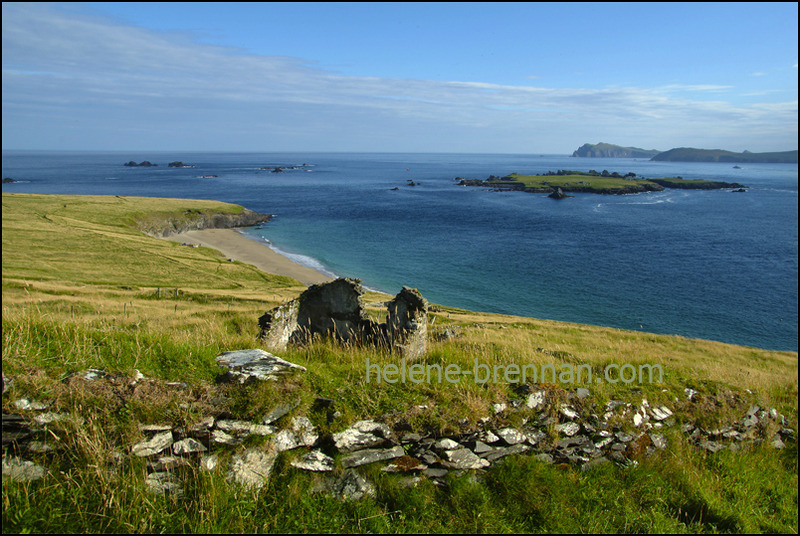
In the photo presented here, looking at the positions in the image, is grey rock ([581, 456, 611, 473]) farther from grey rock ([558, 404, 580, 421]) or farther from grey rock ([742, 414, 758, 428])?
grey rock ([742, 414, 758, 428])

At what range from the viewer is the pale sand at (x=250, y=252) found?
54.1m

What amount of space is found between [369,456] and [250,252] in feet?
208

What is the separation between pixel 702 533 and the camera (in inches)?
229

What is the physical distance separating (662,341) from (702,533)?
24709 millimetres

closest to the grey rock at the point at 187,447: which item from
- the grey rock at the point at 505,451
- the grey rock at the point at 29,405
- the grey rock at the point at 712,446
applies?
the grey rock at the point at 29,405

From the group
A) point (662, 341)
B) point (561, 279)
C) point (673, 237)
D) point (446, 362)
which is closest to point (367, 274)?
point (561, 279)

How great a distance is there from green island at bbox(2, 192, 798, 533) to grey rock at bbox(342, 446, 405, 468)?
0.03 metres

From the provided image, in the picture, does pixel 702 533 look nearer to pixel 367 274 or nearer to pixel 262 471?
pixel 262 471

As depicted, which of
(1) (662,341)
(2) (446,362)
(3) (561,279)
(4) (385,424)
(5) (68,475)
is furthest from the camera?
(3) (561,279)

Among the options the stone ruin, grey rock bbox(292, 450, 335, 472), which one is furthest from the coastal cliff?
grey rock bbox(292, 450, 335, 472)

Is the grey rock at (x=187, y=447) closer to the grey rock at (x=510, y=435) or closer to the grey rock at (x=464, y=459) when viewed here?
the grey rock at (x=464, y=459)

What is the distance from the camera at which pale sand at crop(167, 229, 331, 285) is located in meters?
54.1

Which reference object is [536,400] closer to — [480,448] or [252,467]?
[480,448]

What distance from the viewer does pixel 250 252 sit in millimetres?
65125
